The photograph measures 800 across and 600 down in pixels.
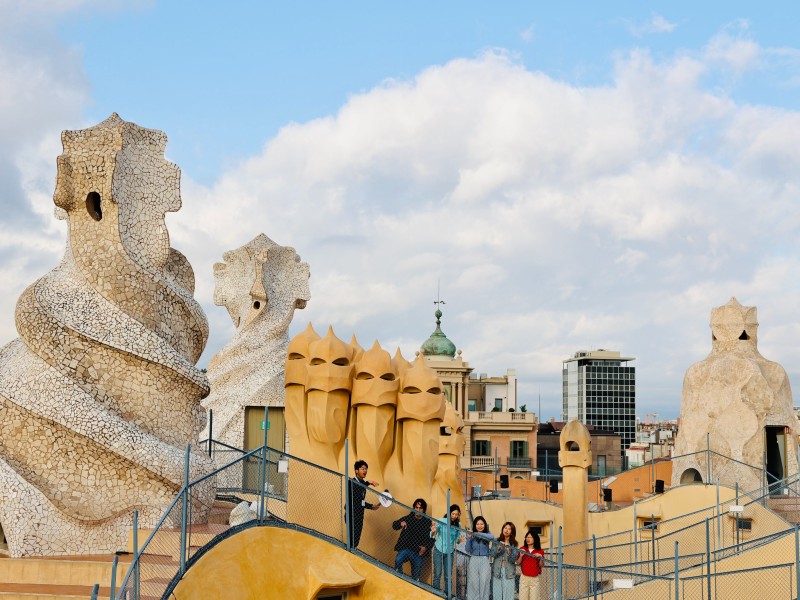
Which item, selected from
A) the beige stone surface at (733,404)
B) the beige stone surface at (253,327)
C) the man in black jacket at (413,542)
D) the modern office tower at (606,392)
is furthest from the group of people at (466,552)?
the modern office tower at (606,392)

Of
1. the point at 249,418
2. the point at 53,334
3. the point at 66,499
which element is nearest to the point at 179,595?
the point at 66,499

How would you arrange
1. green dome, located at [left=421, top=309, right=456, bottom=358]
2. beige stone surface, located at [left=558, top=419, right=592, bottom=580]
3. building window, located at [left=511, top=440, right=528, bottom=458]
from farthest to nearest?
green dome, located at [left=421, top=309, right=456, bottom=358] → building window, located at [left=511, top=440, right=528, bottom=458] → beige stone surface, located at [left=558, top=419, right=592, bottom=580]

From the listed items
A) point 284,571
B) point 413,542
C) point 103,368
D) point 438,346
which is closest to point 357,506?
point 413,542

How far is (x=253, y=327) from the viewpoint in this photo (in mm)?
24406

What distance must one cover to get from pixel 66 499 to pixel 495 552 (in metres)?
5.07

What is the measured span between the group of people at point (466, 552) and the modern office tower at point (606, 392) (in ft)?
231

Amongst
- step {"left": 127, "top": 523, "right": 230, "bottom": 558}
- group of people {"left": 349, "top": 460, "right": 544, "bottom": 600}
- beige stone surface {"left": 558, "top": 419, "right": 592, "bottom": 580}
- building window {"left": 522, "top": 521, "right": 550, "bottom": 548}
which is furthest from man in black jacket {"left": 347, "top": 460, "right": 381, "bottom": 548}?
building window {"left": 522, "top": 521, "right": 550, "bottom": 548}

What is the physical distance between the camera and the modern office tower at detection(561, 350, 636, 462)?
268ft

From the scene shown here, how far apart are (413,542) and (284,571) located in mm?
1558

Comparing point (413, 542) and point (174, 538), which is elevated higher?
point (413, 542)

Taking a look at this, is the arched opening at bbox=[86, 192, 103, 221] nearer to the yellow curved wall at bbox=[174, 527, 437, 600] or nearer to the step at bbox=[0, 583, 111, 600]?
the step at bbox=[0, 583, 111, 600]

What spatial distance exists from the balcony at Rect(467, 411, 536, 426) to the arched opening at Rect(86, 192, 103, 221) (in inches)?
1332

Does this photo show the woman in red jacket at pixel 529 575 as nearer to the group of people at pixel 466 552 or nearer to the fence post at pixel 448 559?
the group of people at pixel 466 552

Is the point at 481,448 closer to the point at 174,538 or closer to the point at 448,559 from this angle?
the point at 448,559
